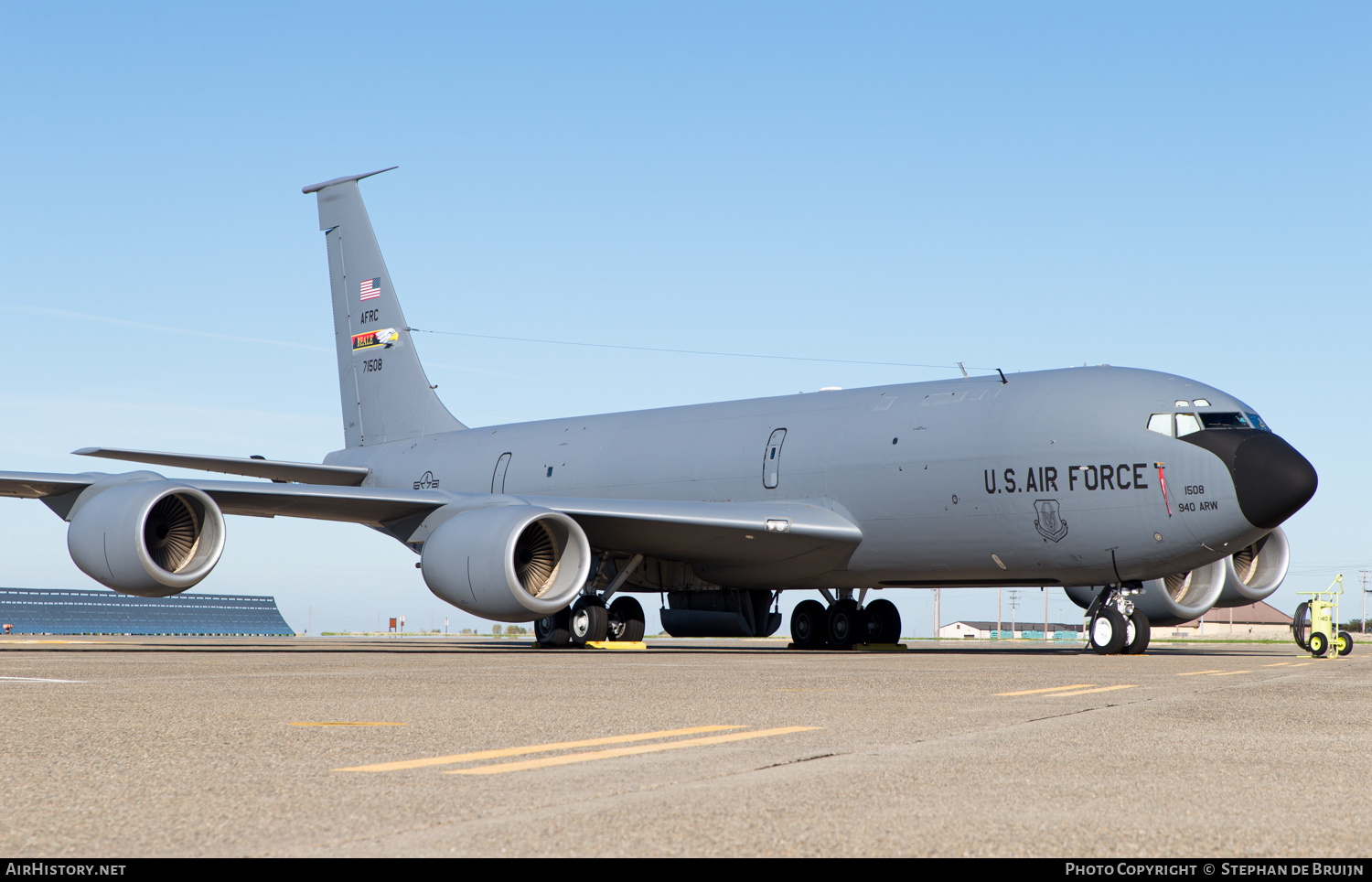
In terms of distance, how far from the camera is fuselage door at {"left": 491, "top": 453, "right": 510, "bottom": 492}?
2481 cm

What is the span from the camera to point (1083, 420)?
57.9ft

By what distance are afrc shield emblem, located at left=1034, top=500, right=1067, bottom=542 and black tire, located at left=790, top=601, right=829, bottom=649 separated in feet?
18.6

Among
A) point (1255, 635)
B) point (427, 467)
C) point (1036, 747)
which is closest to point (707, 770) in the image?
point (1036, 747)

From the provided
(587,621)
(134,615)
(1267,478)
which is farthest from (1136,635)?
(134,615)

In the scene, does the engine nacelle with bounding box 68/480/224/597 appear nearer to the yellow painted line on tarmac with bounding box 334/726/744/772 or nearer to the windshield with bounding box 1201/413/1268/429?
the yellow painted line on tarmac with bounding box 334/726/744/772

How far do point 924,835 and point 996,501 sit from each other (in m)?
14.9

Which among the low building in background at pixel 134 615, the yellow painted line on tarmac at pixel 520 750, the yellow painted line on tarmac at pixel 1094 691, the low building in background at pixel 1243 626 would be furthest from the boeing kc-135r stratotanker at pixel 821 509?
the low building in background at pixel 1243 626

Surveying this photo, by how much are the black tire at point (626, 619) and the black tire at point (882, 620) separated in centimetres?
383

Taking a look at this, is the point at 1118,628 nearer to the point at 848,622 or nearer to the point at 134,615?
the point at 848,622

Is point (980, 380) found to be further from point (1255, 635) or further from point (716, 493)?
point (1255, 635)

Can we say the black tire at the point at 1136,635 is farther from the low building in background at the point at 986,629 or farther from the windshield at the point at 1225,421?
the low building in background at the point at 986,629

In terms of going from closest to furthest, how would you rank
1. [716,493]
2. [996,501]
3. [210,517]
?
[210,517]
[996,501]
[716,493]

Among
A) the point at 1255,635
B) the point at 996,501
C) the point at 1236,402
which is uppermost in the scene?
the point at 1236,402

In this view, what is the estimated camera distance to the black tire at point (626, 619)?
71.1 ft
